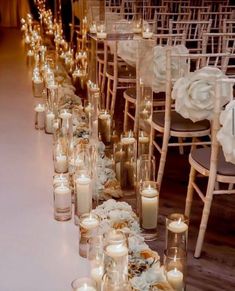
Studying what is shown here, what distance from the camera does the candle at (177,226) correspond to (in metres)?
2.34

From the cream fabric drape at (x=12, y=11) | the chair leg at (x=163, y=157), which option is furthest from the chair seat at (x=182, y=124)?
the cream fabric drape at (x=12, y=11)

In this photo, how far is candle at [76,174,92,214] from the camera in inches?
107

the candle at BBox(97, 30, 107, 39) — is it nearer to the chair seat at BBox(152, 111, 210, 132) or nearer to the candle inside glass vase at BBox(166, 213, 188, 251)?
the chair seat at BBox(152, 111, 210, 132)

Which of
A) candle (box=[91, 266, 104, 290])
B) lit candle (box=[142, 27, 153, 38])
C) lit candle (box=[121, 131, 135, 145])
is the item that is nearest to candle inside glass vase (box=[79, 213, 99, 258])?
candle (box=[91, 266, 104, 290])

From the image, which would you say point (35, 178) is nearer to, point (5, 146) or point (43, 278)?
point (5, 146)

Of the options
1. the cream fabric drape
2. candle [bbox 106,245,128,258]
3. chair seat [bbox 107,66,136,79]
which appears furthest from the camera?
the cream fabric drape

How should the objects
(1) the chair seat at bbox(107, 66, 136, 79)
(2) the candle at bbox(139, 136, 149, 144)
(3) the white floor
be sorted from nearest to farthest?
1. (3) the white floor
2. (2) the candle at bbox(139, 136, 149, 144)
3. (1) the chair seat at bbox(107, 66, 136, 79)

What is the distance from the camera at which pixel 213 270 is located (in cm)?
268

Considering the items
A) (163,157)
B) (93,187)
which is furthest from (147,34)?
(93,187)

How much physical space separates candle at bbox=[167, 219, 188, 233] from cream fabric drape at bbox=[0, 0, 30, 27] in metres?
11.8

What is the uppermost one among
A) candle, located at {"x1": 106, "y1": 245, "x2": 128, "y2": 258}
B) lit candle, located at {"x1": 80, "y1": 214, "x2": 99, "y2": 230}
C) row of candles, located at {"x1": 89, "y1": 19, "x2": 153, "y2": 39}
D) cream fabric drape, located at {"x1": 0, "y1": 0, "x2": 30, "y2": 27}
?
row of candles, located at {"x1": 89, "y1": 19, "x2": 153, "y2": 39}

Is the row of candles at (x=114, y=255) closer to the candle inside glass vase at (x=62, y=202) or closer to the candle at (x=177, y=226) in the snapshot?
the candle at (x=177, y=226)

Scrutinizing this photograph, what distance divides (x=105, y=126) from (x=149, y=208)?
1132mm

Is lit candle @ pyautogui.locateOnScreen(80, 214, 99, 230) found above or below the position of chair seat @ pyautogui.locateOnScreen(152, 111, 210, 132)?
below
